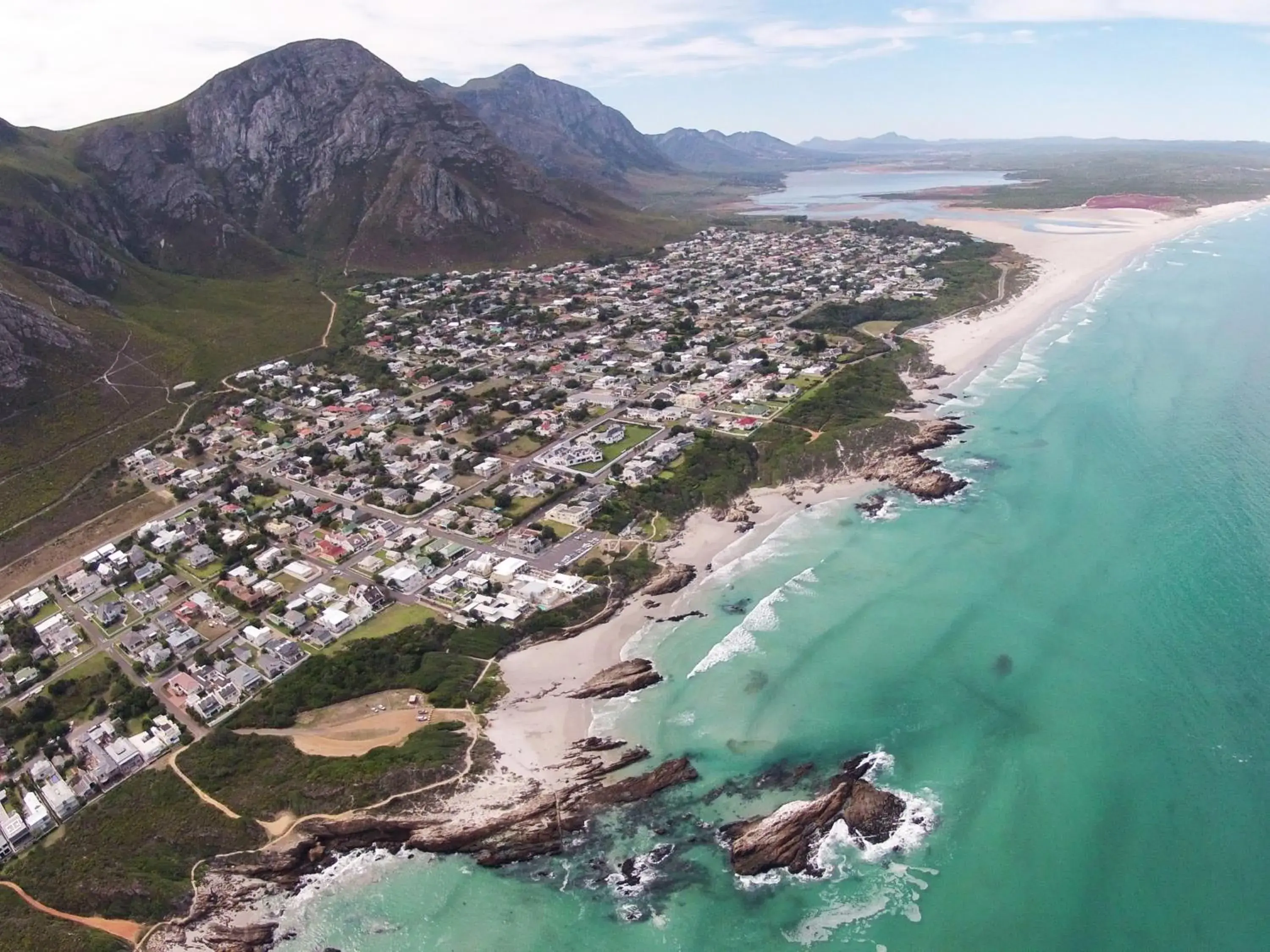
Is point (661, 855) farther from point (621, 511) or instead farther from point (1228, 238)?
point (1228, 238)

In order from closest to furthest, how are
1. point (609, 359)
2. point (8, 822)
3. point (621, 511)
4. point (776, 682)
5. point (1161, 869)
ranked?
point (1161, 869), point (8, 822), point (776, 682), point (621, 511), point (609, 359)

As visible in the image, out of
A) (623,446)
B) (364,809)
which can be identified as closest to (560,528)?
(623,446)

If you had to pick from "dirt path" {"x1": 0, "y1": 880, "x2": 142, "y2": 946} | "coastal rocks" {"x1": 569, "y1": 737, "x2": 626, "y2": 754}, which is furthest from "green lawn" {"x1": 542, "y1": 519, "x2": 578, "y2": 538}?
"dirt path" {"x1": 0, "y1": 880, "x2": 142, "y2": 946}

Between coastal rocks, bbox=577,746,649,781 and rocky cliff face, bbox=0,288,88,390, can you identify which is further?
rocky cliff face, bbox=0,288,88,390

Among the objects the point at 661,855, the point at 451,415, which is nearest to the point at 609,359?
the point at 451,415

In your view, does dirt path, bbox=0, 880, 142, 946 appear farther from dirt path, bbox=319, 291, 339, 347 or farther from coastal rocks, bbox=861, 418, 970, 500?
dirt path, bbox=319, 291, 339, 347

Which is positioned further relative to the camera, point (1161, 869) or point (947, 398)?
point (947, 398)
